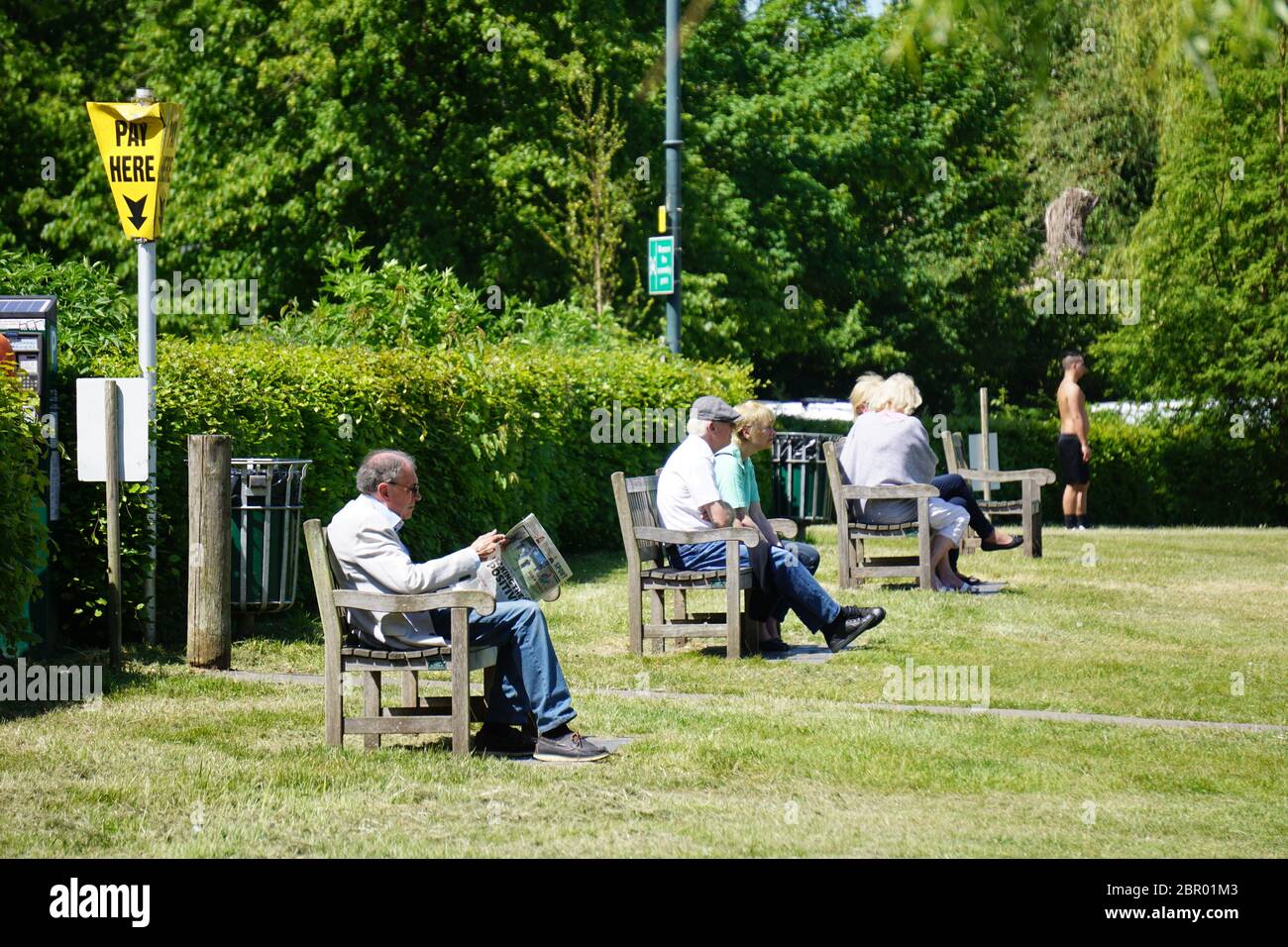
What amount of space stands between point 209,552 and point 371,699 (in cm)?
247

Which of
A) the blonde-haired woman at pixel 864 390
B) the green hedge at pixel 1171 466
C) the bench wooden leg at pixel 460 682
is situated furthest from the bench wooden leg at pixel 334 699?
the green hedge at pixel 1171 466

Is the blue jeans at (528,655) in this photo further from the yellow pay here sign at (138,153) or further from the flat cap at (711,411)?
the yellow pay here sign at (138,153)

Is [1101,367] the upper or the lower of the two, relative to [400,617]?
upper

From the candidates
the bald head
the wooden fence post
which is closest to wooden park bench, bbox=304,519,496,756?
the bald head

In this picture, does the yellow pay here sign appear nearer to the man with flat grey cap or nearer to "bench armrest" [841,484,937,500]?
the man with flat grey cap

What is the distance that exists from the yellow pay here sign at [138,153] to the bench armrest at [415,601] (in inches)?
149

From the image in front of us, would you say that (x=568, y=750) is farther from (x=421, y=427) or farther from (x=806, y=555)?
(x=421, y=427)

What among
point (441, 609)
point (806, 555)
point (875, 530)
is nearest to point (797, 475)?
point (875, 530)

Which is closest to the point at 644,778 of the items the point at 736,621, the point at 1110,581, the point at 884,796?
the point at 884,796

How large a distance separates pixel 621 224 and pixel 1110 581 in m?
9.71

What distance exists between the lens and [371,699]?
7.72 m

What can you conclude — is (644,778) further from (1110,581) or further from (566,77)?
(566,77)
